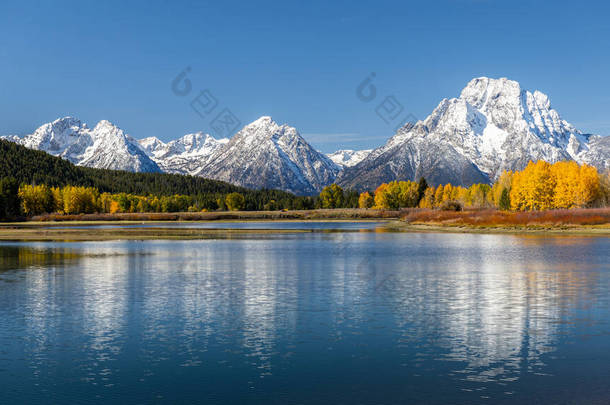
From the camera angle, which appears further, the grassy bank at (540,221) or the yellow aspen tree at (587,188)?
the yellow aspen tree at (587,188)

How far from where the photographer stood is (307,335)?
25.8 m

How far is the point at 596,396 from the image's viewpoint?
17.4m

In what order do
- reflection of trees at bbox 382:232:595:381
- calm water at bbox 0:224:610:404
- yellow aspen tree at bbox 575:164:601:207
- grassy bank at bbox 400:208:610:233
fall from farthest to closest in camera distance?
yellow aspen tree at bbox 575:164:601:207
grassy bank at bbox 400:208:610:233
reflection of trees at bbox 382:232:595:381
calm water at bbox 0:224:610:404

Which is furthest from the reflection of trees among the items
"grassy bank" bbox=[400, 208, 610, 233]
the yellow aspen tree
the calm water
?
the yellow aspen tree

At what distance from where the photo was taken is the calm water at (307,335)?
728 inches

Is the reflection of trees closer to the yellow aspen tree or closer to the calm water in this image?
the calm water

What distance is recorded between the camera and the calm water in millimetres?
18500

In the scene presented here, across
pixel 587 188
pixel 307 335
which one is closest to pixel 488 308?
pixel 307 335

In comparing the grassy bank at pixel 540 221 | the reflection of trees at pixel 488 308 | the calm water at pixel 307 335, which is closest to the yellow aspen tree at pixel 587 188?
the grassy bank at pixel 540 221

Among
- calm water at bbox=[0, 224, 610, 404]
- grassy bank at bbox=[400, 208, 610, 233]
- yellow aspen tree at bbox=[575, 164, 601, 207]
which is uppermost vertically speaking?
yellow aspen tree at bbox=[575, 164, 601, 207]

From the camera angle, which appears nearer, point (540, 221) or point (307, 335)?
point (307, 335)

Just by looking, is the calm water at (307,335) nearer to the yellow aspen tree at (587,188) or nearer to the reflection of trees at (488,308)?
the reflection of trees at (488,308)

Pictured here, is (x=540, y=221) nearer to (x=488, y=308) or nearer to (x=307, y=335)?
(x=488, y=308)

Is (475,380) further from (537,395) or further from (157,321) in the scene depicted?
(157,321)
